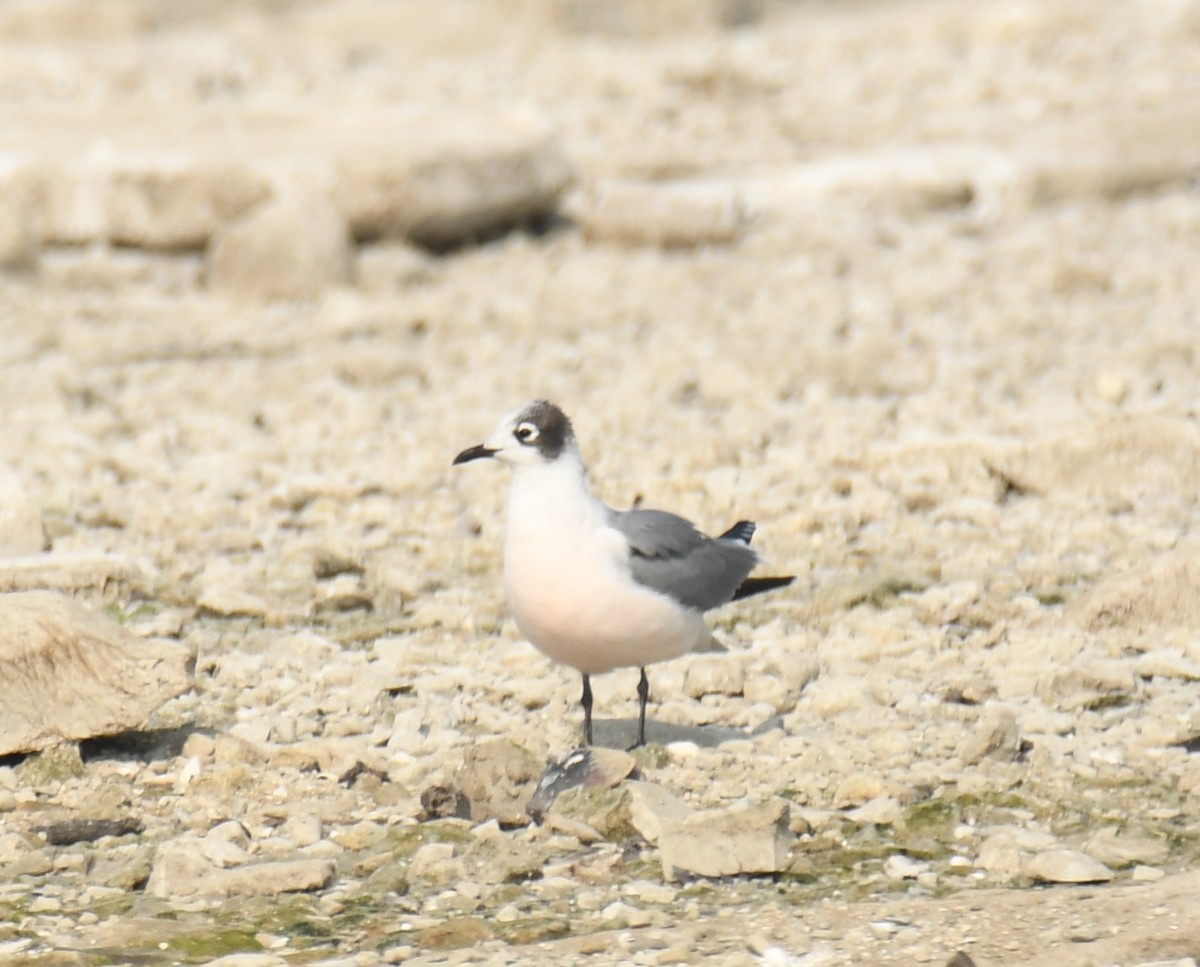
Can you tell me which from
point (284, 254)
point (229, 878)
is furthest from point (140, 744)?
point (284, 254)

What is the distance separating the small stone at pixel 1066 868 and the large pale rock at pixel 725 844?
20.6 inches

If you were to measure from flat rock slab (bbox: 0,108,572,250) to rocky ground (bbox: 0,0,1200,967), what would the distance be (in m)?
0.03

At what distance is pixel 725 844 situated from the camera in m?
4.36

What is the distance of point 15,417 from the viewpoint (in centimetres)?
835

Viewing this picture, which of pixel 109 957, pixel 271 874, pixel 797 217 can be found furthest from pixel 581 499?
pixel 797 217

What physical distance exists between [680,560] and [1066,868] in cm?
128

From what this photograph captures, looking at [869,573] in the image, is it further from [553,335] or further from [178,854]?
[553,335]

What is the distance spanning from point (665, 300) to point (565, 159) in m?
1.79

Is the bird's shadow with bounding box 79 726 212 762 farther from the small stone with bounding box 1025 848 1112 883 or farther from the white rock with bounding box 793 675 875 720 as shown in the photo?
the small stone with bounding box 1025 848 1112 883

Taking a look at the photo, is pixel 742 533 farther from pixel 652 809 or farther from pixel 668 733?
pixel 652 809

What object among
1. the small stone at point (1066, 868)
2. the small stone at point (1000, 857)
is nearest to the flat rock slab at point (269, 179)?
the small stone at point (1000, 857)

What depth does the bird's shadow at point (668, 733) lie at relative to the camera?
204 inches

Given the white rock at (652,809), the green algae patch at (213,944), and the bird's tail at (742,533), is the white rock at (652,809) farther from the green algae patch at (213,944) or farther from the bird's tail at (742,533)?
the bird's tail at (742,533)

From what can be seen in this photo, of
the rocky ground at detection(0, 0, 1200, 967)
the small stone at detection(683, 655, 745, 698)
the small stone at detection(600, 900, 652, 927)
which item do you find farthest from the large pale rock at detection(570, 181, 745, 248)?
the small stone at detection(600, 900, 652, 927)
